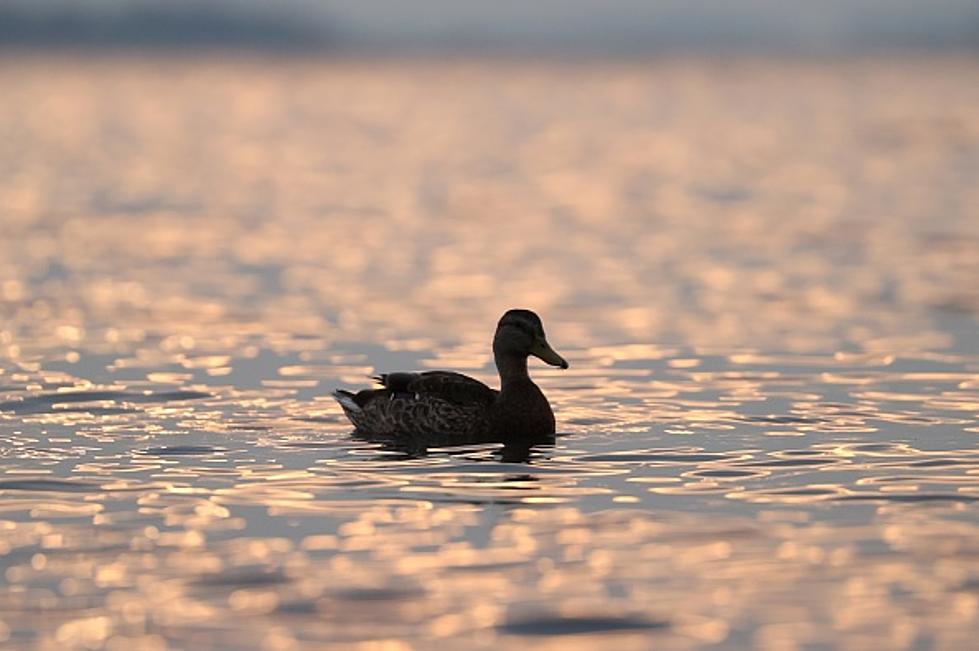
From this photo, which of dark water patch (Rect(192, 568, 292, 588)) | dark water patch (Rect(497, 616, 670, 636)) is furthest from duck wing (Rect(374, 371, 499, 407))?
dark water patch (Rect(497, 616, 670, 636))

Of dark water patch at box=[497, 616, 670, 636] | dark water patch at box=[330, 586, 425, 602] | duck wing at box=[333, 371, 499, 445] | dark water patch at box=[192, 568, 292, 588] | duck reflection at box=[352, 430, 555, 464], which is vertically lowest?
dark water patch at box=[497, 616, 670, 636]

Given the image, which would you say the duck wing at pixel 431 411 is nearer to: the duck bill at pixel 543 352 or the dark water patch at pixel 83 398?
the duck bill at pixel 543 352

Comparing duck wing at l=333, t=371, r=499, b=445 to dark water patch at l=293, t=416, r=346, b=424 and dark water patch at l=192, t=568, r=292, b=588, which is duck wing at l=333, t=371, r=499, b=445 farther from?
dark water patch at l=192, t=568, r=292, b=588

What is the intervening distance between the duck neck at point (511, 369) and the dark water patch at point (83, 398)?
2846mm

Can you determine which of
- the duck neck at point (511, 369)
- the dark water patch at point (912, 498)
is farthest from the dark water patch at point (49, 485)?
the dark water patch at point (912, 498)

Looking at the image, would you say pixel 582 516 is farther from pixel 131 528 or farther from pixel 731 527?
pixel 131 528

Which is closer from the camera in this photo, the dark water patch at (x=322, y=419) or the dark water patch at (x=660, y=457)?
the dark water patch at (x=660, y=457)

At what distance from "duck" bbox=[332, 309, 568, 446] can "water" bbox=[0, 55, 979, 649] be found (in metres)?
0.31

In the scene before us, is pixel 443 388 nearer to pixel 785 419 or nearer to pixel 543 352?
pixel 543 352

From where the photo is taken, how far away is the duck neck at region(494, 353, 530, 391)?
18594 mm

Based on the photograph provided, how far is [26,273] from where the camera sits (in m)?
30.9

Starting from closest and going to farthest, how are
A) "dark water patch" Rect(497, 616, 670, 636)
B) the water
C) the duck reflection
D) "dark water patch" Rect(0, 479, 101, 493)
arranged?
"dark water patch" Rect(497, 616, 670, 636), the water, "dark water patch" Rect(0, 479, 101, 493), the duck reflection

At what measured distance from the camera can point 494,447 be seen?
1797 cm

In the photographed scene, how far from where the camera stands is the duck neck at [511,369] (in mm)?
18594
